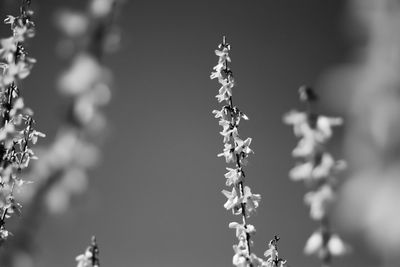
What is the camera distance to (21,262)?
3.17 metres

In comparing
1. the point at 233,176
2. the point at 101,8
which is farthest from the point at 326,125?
the point at 233,176

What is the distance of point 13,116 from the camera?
7.03 m

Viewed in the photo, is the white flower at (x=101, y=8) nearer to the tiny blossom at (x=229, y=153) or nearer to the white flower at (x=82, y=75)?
the white flower at (x=82, y=75)

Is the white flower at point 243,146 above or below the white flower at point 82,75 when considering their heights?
above

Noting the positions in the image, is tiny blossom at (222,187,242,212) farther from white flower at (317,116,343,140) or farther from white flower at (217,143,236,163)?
white flower at (317,116,343,140)

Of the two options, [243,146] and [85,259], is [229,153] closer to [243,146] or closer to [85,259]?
[243,146]

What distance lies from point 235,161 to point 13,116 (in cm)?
504

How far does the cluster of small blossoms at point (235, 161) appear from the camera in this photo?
8961 mm

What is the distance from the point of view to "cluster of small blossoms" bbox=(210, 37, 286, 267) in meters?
8.96

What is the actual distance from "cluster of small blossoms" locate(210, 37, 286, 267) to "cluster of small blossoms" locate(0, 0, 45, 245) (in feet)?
14.0

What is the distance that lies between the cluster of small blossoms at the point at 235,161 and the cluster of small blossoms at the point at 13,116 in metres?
4.27

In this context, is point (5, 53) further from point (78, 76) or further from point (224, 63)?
point (224, 63)

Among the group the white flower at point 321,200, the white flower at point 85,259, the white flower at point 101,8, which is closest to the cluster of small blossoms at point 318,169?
the white flower at point 321,200

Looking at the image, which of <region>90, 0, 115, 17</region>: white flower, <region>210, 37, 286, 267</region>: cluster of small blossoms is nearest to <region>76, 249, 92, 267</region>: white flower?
<region>210, 37, 286, 267</region>: cluster of small blossoms
